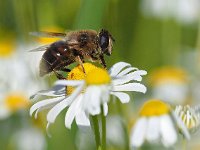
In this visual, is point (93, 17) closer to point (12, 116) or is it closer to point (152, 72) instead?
point (12, 116)

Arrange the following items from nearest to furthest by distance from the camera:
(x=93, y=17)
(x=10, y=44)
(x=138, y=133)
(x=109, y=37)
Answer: (x=138, y=133), (x=109, y=37), (x=93, y=17), (x=10, y=44)

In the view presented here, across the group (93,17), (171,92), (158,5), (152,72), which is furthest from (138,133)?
(158,5)

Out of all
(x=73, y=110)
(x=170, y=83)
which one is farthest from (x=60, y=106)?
(x=170, y=83)

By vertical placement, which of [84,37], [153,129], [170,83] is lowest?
[170,83]

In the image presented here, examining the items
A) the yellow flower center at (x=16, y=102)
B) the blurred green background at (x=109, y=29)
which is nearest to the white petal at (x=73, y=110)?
the blurred green background at (x=109, y=29)

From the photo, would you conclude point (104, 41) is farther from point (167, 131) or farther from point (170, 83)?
point (170, 83)

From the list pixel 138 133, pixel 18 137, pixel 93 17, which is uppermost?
pixel 93 17

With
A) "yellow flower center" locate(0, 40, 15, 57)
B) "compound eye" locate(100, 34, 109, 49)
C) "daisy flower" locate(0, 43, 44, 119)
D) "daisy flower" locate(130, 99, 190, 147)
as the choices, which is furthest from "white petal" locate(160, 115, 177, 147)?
"yellow flower center" locate(0, 40, 15, 57)
